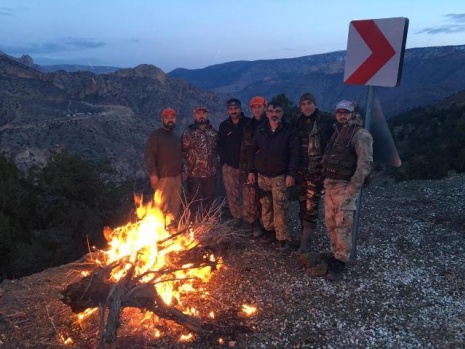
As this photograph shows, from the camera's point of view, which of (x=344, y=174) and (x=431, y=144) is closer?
(x=344, y=174)

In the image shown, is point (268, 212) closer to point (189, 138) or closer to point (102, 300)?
point (189, 138)

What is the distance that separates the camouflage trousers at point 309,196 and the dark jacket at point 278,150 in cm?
25

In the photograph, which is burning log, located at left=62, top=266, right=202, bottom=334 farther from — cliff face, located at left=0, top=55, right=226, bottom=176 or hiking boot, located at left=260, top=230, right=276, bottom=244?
cliff face, located at left=0, top=55, right=226, bottom=176

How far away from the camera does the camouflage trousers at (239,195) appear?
21.1 feet

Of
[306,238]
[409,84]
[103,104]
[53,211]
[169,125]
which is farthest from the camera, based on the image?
[409,84]

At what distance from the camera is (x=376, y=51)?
477 centimetres

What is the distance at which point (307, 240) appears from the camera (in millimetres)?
5855

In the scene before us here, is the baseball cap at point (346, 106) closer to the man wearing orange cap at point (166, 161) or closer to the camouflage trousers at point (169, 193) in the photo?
the man wearing orange cap at point (166, 161)

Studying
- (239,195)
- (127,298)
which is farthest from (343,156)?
(127,298)

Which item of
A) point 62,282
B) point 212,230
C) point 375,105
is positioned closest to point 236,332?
point 212,230

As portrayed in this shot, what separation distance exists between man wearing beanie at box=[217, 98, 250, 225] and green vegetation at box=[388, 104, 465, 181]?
66.2 feet

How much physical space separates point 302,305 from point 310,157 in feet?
6.82

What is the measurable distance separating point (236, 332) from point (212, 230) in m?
1.91

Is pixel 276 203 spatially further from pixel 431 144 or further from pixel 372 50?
pixel 431 144
